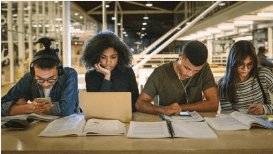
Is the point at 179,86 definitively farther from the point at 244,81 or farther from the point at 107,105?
the point at 107,105

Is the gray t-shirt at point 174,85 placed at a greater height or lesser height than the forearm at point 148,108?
greater

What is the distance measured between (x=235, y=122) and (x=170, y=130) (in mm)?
384

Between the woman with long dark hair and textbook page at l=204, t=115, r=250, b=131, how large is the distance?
0.47m

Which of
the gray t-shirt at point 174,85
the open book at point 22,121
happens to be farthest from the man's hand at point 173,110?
the open book at point 22,121

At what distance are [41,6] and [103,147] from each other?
40.4ft

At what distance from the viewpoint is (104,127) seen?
1.48 meters

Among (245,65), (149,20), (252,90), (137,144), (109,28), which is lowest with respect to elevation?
(137,144)

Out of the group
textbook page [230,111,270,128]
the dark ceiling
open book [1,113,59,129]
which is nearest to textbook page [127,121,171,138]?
textbook page [230,111,270,128]

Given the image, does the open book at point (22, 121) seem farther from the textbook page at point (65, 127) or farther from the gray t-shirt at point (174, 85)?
the gray t-shirt at point (174, 85)

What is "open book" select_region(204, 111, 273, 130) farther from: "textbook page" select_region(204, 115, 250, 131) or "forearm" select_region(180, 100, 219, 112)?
"forearm" select_region(180, 100, 219, 112)

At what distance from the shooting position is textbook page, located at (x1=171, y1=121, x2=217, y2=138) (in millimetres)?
1352

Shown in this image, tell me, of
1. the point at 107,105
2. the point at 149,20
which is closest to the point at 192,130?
the point at 107,105

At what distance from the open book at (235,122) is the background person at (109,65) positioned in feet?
2.77

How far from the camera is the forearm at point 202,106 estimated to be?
6.75 feet
